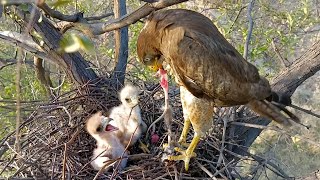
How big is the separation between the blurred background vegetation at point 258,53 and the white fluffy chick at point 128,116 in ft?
1.19

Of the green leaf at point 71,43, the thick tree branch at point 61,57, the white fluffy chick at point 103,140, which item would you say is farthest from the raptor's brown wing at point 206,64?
the green leaf at point 71,43

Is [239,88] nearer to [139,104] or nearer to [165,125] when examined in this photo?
[165,125]

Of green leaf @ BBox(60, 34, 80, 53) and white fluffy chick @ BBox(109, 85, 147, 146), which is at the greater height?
green leaf @ BBox(60, 34, 80, 53)

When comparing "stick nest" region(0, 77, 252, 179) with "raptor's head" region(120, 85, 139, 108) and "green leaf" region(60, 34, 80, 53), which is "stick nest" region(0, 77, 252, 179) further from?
"green leaf" region(60, 34, 80, 53)

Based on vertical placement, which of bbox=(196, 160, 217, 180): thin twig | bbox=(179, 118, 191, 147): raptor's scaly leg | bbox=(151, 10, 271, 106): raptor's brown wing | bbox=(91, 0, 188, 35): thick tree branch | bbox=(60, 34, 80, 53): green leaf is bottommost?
bbox=(196, 160, 217, 180): thin twig

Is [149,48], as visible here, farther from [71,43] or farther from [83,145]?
[71,43]

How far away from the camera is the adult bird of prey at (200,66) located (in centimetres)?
243

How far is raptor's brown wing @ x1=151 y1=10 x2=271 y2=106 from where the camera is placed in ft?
7.96

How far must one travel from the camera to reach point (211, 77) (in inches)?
96.2

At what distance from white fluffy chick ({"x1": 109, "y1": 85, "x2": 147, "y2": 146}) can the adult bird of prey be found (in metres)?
0.41

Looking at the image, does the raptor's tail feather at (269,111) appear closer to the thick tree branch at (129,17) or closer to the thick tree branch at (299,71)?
the thick tree branch at (299,71)

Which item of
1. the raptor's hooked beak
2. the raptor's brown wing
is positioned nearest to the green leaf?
the raptor's brown wing

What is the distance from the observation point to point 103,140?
3.02 metres

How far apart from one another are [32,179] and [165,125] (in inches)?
33.9
